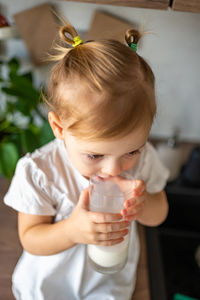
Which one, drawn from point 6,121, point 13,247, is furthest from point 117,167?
point 6,121

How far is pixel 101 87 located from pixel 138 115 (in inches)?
3.4

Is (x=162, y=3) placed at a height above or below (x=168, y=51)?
above

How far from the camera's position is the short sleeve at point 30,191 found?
67 cm

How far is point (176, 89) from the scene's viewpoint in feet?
3.79

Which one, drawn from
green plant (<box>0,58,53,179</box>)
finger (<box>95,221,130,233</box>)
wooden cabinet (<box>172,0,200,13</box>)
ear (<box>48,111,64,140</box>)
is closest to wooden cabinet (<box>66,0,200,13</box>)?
wooden cabinet (<box>172,0,200,13</box>)

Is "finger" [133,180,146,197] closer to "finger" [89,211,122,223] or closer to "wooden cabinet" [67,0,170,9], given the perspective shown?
"finger" [89,211,122,223]

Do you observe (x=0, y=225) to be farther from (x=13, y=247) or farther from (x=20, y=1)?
(x=20, y=1)

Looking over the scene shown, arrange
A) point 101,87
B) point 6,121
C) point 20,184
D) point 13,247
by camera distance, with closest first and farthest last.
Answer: point 101,87, point 20,184, point 13,247, point 6,121

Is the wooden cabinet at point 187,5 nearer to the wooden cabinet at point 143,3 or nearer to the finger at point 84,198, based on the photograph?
the wooden cabinet at point 143,3

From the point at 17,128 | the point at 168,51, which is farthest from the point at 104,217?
the point at 168,51

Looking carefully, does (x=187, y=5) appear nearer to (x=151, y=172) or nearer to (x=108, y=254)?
(x=151, y=172)

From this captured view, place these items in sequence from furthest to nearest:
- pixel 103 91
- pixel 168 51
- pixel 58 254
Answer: pixel 168 51 → pixel 58 254 → pixel 103 91

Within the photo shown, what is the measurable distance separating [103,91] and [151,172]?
0.38 m

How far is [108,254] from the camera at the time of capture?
2.06ft
